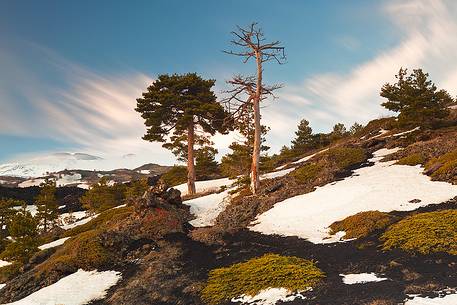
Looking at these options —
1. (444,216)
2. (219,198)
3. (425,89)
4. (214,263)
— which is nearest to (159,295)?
(214,263)

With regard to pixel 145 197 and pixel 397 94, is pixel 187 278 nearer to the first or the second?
pixel 145 197

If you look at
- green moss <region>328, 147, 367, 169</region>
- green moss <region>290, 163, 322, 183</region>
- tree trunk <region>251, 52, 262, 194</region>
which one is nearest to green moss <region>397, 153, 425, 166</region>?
green moss <region>328, 147, 367, 169</region>


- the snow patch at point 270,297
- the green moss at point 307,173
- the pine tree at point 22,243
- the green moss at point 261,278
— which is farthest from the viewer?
the green moss at point 307,173

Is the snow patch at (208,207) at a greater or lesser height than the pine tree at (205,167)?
lesser

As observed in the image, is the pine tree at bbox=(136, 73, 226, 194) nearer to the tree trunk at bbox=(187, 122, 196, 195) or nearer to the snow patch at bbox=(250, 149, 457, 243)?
the tree trunk at bbox=(187, 122, 196, 195)

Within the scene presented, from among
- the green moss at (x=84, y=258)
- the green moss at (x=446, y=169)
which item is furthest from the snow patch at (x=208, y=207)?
the green moss at (x=446, y=169)

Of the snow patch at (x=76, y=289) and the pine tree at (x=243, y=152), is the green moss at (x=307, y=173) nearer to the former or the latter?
the pine tree at (x=243, y=152)

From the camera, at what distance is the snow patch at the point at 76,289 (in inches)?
548

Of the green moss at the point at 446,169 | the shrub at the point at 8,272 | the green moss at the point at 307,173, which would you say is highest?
the green moss at the point at 307,173

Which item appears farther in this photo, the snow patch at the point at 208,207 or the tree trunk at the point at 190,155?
the tree trunk at the point at 190,155

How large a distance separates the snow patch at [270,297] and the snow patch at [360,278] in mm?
1581

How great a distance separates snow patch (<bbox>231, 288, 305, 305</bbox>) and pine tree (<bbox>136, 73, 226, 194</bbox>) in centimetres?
2611

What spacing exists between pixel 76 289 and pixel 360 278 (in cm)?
1162

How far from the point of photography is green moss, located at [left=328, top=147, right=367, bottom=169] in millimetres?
30991
